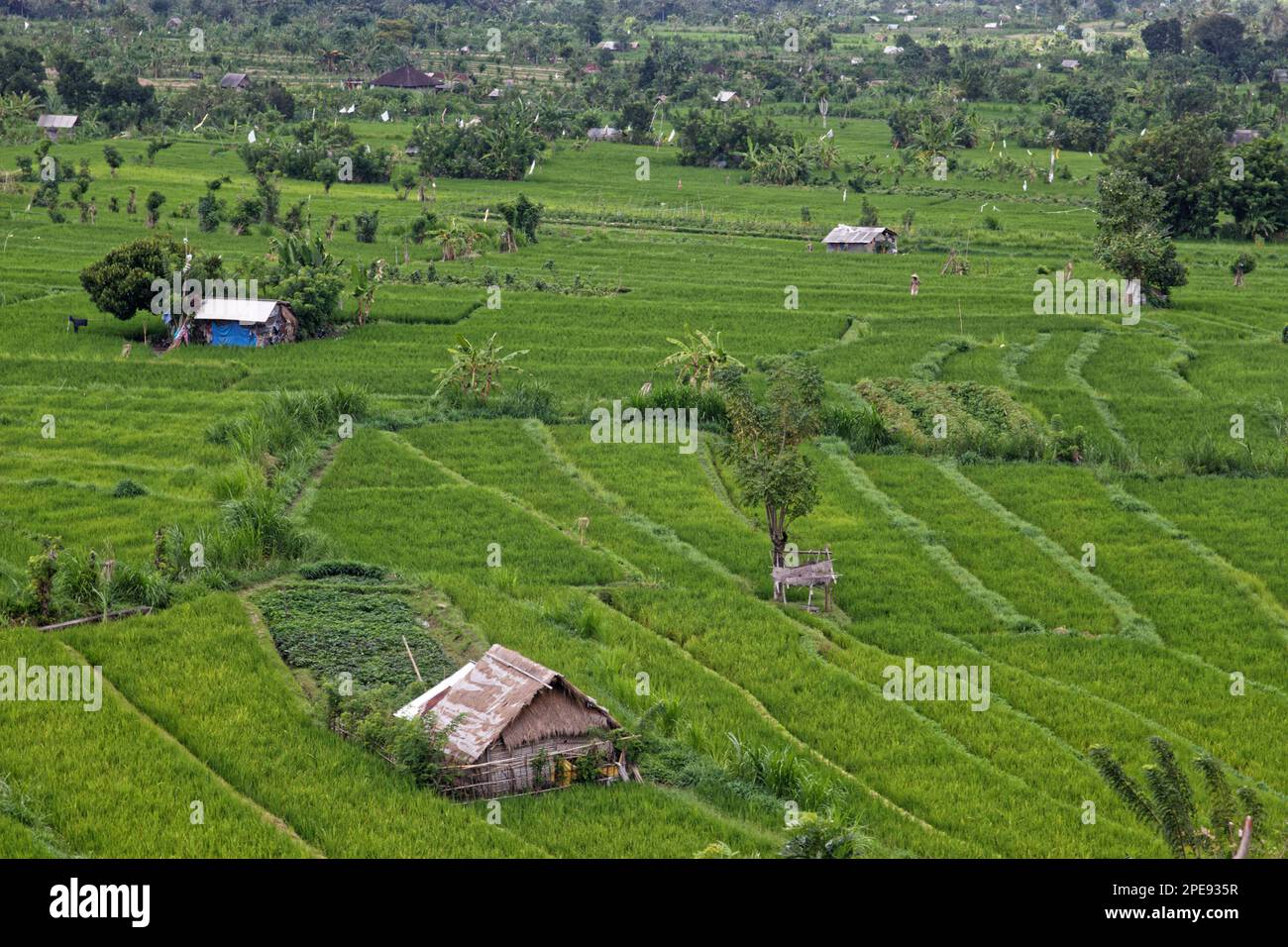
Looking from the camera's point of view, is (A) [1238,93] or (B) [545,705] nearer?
(B) [545,705]

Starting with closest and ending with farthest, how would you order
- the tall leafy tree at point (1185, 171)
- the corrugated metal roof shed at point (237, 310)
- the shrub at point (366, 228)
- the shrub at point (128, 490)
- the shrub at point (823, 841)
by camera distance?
the shrub at point (823, 841)
the shrub at point (128, 490)
the corrugated metal roof shed at point (237, 310)
the shrub at point (366, 228)
the tall leafy tree at point (1185, 171)

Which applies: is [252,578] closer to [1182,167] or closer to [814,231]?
[814,231]

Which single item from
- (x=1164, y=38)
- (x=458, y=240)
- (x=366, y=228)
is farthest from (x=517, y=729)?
(x=1164, y=38)

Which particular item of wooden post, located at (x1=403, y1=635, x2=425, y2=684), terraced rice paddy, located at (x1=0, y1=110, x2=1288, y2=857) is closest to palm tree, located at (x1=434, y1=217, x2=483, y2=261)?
terraced rice paddy, located at (x1=0, y1=110, x2=1288, y2=857)

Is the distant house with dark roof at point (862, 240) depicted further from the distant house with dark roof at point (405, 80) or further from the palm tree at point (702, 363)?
the distant house with dark roof at point (405, 80)

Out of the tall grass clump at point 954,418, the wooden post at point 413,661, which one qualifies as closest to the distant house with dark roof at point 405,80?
the tall grass clump at point 954,418
